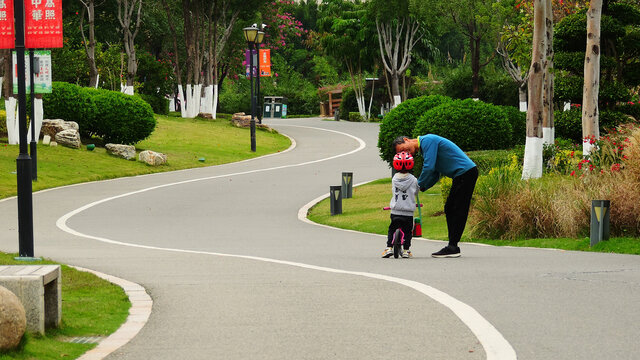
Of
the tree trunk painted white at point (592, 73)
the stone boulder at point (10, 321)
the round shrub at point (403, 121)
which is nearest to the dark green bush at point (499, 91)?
the round shrub at point (403, 121)

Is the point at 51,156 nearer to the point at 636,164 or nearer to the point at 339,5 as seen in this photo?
the point at 636,164

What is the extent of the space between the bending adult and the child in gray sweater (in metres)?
0.15

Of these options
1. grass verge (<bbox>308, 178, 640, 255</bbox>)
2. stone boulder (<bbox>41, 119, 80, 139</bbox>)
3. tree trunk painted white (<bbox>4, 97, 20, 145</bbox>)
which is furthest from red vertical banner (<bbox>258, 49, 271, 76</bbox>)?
grass verge (<bbox>308, 178, 640, 255</bbox>)

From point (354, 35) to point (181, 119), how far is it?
21023mm

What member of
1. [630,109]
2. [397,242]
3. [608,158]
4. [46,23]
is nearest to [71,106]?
[46,23]

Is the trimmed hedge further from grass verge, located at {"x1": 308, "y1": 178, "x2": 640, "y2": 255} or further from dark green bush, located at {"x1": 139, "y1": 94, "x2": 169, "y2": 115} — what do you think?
dark green bush, located at {"x1": 139, "y1": 94, "x2": 169, "y2": 115}

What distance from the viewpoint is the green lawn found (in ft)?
102

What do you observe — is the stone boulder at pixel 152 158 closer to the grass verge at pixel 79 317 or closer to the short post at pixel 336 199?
the short post at pixel 336 199

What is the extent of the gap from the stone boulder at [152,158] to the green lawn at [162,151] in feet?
0.73

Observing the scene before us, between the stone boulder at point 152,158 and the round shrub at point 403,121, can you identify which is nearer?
the round shrub at point 403,121

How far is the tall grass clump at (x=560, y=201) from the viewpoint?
14.5 m

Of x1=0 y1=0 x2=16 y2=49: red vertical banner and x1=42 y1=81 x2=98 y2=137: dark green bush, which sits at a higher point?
x1=0 y1=0 x2=16 y2=49: red vertical banner

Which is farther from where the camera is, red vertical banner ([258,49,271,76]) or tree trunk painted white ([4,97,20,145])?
red vertical banner ([258,49,271,76])

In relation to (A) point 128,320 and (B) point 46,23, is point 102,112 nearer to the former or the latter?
(B) point 46,23
